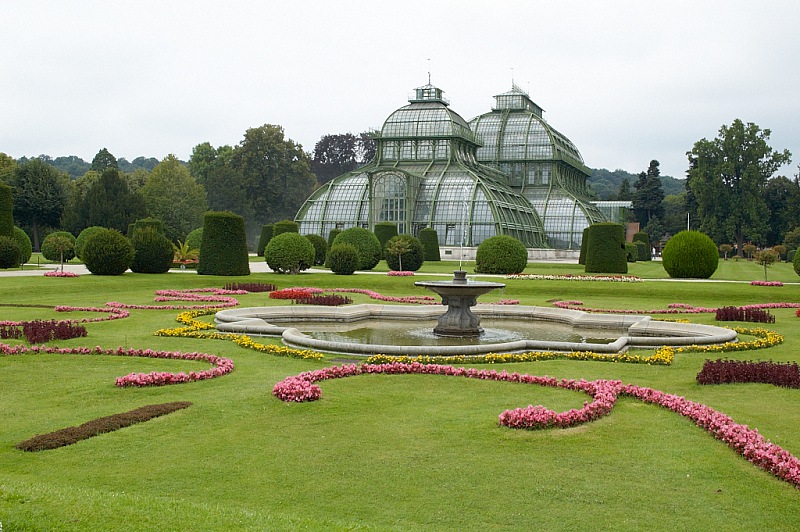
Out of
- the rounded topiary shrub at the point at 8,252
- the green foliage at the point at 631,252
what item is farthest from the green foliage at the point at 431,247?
the rounded topiary shrub at the point at 8,252

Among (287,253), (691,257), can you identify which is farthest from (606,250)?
(287,253)

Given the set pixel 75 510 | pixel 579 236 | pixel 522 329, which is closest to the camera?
pixel 75 510

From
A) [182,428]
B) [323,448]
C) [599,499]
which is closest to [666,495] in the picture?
[599,499]

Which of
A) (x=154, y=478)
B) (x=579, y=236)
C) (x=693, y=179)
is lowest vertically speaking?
(x=154, y=478)

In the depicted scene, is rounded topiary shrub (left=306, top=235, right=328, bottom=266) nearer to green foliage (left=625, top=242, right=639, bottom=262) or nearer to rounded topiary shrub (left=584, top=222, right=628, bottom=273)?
rounded topiary shrub (left=584, top=222, right=628, bottom=273)

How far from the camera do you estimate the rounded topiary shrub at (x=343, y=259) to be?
114 ft

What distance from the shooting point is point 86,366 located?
11852mm

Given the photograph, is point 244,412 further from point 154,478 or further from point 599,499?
point 599,499

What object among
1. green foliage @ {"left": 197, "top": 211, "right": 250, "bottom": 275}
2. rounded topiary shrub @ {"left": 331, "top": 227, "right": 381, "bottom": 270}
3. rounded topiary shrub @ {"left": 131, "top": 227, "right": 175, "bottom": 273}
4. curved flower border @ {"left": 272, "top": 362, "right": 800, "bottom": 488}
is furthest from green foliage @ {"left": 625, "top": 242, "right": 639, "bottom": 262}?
curved flower border @ {"left": 272, "top": 362, "right": 800, "bottom": 488}

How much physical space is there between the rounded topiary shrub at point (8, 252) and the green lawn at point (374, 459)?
2485 centimetres

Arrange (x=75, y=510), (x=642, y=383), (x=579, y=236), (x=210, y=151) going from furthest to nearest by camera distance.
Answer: (x=210, y=151) → (x=579, y=236) → (x=642, y=383) → (x=75, y=510)

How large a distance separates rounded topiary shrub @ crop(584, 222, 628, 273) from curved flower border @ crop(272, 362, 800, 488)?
3008cm

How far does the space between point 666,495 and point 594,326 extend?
494 inches

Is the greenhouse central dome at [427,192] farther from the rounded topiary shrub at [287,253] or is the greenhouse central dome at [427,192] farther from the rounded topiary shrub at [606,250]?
the rounded topiary shrub at [287,253]
